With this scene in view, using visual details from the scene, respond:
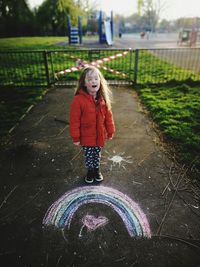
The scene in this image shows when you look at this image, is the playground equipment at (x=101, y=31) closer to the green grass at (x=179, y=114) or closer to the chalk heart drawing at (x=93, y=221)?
the green grass at (x=179, y=114)

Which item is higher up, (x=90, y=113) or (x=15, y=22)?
(x=15, y=22)

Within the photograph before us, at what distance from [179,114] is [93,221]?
12.3ft

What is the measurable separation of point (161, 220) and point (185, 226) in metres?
0.27

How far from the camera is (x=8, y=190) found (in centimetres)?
324

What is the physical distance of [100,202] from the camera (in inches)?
117

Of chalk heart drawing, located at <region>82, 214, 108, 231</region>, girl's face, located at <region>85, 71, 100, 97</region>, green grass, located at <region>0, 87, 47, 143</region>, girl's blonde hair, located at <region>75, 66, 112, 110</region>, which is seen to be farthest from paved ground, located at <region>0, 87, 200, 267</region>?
girl's face, located at <region>85, 71, 100, 97</region>

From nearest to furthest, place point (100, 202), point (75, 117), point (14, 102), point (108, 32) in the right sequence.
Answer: point (75, 117)
point (100, 202)
point (14, 102)
point (108, 32)

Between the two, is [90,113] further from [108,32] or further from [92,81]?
[108,32]

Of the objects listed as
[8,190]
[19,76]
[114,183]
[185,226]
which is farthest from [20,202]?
[19,76]

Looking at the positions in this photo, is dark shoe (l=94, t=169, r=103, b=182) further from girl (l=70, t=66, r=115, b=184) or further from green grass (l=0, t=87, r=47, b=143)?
green grass (l=0, t=87, r=47, b=143)

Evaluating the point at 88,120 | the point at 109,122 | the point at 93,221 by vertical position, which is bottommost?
the point at 93,221

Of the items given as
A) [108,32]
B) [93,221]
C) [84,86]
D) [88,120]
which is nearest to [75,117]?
[88,120]

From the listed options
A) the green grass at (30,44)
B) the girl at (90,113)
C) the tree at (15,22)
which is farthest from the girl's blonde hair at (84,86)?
the tree at (15,22)

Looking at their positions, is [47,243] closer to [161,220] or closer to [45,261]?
[45,261]
